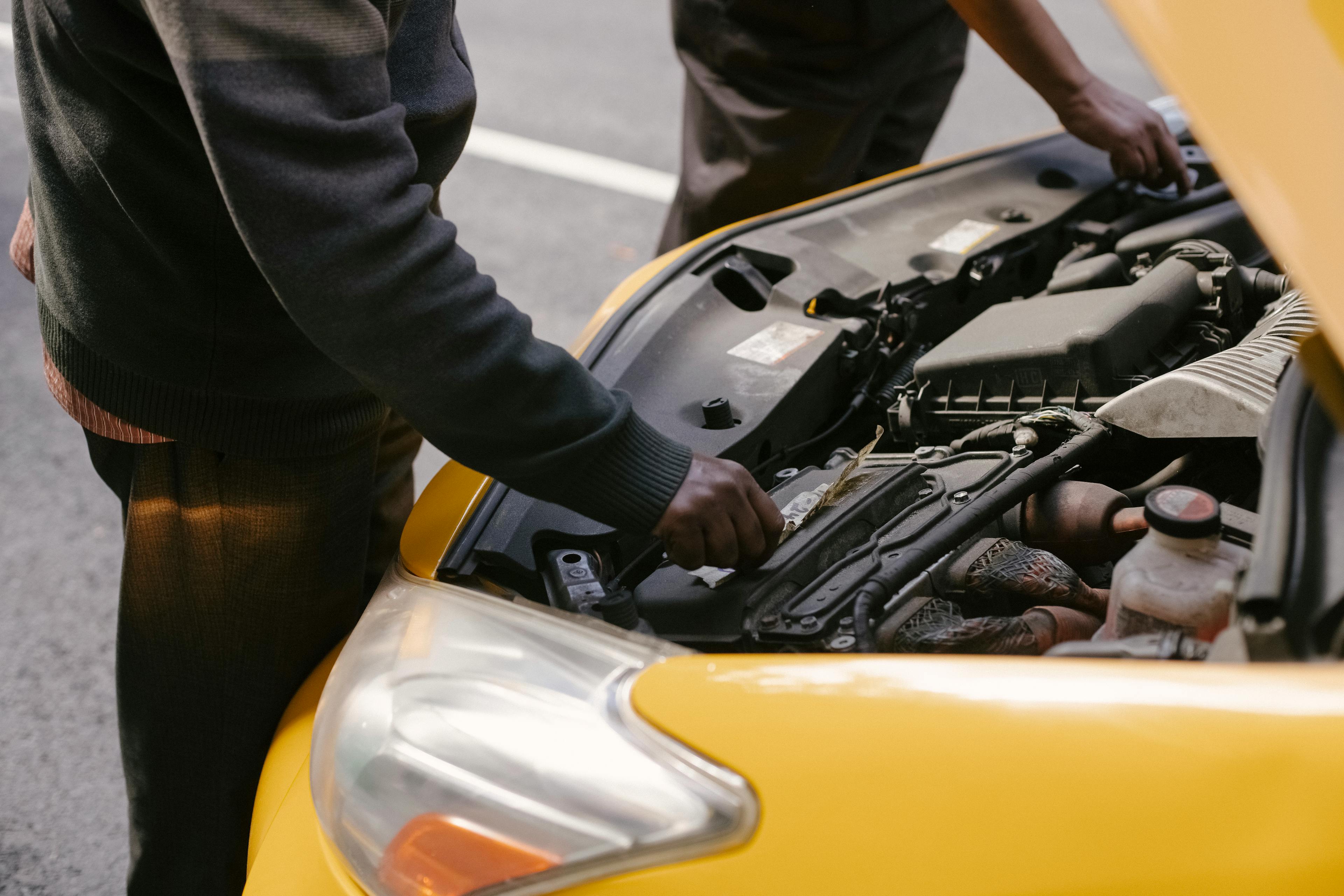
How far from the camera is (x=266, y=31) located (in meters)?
0.85

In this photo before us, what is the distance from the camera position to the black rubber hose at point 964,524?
3.48 feet

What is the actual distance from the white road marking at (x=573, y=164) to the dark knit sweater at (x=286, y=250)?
2815 mm

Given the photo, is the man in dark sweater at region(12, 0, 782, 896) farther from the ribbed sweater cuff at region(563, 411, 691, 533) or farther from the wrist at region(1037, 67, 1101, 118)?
Answer: the wrist at region(1037, 67, 1101, 118)

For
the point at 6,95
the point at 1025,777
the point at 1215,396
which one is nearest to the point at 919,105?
the point at 1215,396

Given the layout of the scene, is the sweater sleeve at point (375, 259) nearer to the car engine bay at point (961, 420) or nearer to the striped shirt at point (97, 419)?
the car engine bay at point (961, 420)

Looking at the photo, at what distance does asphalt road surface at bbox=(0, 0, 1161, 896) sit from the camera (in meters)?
1.91

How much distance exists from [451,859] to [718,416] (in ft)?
2.29

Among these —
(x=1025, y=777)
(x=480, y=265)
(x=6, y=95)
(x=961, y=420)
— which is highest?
(x=1025, y=777)

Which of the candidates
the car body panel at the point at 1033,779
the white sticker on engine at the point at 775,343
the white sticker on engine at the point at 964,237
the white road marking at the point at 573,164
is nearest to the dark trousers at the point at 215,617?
the white sticker on engine at the point at 775,343

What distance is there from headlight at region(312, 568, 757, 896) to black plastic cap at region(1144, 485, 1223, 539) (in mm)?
426

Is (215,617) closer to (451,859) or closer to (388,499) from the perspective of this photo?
(388,499)

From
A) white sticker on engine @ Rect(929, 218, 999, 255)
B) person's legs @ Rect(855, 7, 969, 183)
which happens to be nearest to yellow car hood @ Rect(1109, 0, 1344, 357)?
white sticker on engine @ Rect(929, 218, 999, 255)

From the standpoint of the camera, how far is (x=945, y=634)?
1056mm

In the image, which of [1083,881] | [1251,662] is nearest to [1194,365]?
[1251,662]
